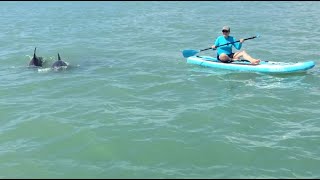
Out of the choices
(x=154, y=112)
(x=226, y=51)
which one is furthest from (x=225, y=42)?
(x=154, y=112)

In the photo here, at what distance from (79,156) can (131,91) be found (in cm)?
452

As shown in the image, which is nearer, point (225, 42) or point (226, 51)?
point (225, 42)

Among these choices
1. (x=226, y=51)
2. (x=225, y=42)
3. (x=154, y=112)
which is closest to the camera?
(x=154, y=112)

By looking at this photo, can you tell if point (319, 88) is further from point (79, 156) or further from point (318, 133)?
point (79, 156)

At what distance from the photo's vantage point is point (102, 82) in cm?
1445

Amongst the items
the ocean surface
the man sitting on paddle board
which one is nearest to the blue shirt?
the man sitting on paddle board

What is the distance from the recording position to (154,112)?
11.6 meters

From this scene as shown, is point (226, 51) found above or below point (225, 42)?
below

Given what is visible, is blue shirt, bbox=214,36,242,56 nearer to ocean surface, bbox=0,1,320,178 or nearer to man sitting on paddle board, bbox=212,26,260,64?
man sitting on paddle board, bbox=212,26,260,64

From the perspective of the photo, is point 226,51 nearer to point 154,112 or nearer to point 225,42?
point 225,42

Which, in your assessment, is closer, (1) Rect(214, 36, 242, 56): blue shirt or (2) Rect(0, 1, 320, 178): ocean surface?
(2) Rect(0, 1, 320, 178): ocean surface

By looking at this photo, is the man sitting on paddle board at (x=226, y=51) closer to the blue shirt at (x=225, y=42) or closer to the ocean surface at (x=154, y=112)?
the blue shirt at (x=225, y=42)

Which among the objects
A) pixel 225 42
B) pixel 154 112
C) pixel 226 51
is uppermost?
pixel 225 42

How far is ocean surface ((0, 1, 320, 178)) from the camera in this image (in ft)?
28.9
